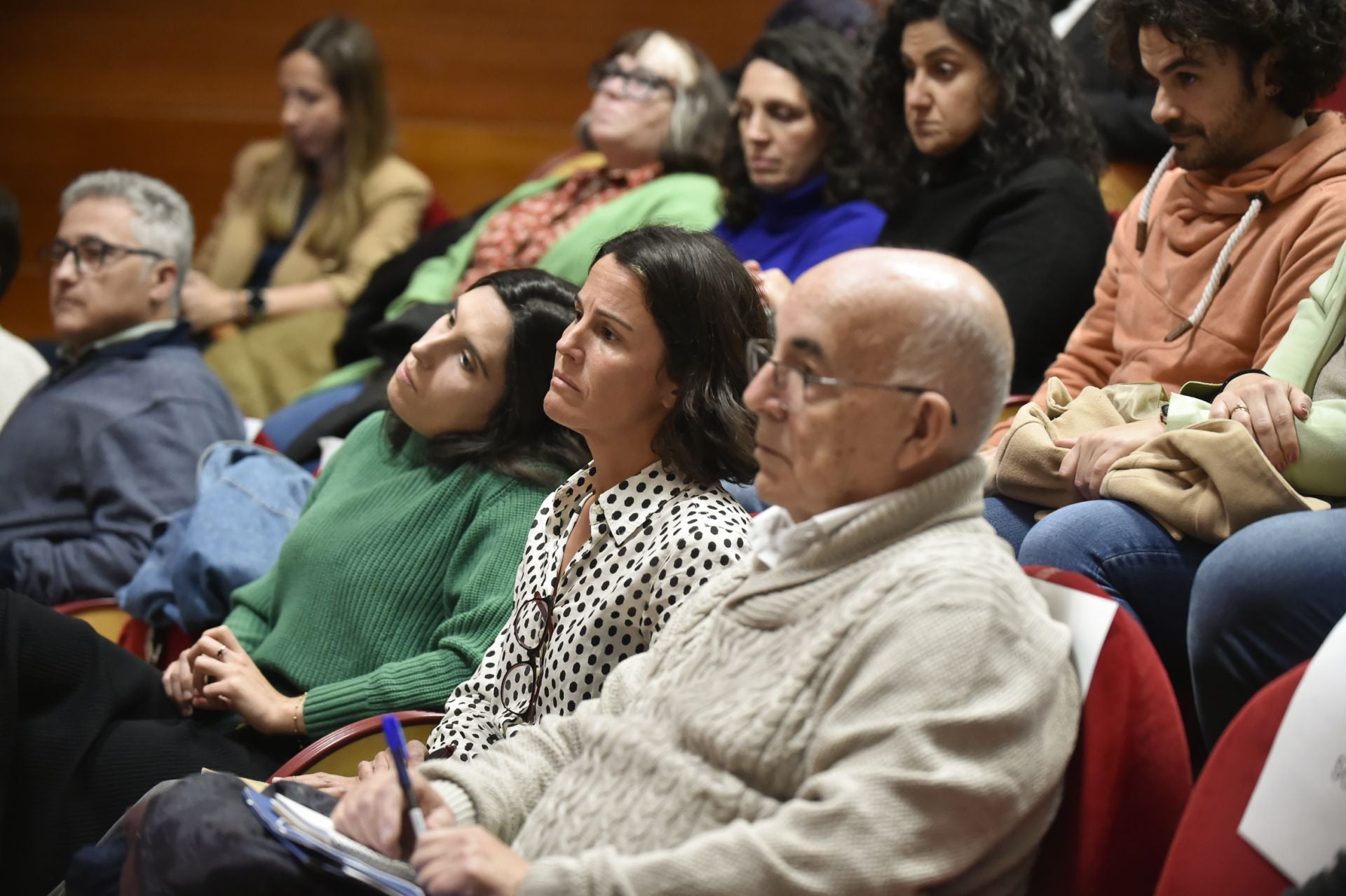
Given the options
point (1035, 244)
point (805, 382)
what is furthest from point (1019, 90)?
point (805, 382)

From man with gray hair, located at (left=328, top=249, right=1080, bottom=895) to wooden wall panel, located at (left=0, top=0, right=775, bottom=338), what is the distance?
3.97 metres

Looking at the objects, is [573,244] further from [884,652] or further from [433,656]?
[884,652]

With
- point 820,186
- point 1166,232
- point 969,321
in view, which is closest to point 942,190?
point 820,186

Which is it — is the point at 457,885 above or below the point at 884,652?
below

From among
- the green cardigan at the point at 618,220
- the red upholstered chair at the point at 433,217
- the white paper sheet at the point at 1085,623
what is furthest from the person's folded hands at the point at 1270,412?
the red upholstered chair at the point at 433,217

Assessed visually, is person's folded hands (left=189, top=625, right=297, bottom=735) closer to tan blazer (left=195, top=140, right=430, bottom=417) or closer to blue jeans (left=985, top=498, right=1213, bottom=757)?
blue jeans (left=985, top=498, right=1213, bottom=757)

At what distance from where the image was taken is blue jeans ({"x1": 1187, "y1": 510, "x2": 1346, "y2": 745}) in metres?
1.47

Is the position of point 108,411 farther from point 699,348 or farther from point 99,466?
point 699,348

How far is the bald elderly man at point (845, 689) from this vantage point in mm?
1156

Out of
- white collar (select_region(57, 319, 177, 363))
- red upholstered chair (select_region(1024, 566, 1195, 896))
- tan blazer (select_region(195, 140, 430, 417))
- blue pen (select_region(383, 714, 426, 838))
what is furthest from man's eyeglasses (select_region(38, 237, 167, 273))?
red upholstered chair (select_region(1024, 566, 1195, 896))

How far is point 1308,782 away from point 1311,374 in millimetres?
734

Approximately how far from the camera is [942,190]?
9.03 ft

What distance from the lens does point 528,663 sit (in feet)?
5.85

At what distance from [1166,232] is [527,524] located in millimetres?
1017
